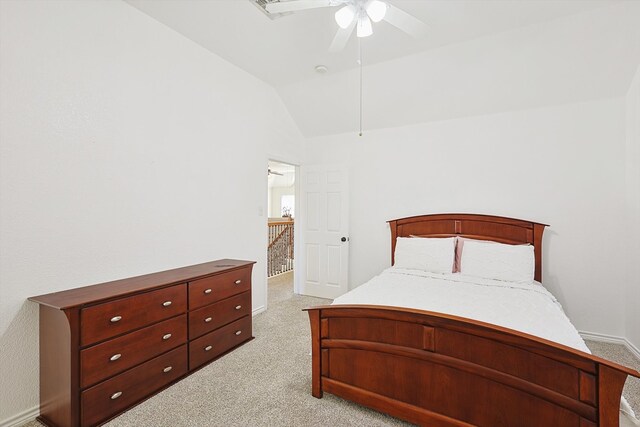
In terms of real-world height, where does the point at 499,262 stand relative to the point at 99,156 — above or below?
below

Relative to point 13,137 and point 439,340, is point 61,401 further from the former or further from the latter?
point 439,340

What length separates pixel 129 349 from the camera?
203 cm

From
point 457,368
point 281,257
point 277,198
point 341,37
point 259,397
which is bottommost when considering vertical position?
point 259,397

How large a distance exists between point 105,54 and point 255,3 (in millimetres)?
1225

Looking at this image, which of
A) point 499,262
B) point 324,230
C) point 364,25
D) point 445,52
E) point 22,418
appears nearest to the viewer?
point 22,418

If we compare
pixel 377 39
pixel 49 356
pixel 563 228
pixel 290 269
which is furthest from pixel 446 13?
pixel 290 269

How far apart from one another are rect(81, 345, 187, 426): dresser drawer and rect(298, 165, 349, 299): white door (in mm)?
2444

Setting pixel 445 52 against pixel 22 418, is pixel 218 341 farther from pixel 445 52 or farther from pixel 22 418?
pixel 445 52

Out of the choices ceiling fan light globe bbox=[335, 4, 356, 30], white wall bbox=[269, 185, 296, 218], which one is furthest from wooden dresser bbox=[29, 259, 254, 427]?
white wall bbox=[269, 185, 296, 218]

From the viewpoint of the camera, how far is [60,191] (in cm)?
204

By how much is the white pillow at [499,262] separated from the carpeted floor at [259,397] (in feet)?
3.40

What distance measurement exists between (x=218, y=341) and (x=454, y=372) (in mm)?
1998

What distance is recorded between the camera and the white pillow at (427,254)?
10.6ft

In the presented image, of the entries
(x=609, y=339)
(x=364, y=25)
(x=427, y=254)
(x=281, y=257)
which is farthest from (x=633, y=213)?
(x=281, y=257)
